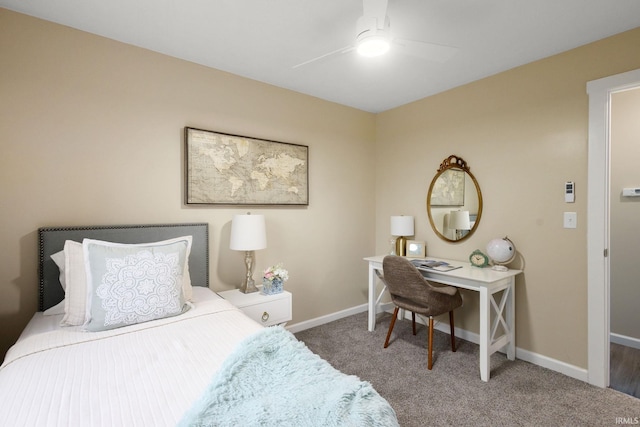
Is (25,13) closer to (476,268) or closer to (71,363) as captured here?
(71,363)

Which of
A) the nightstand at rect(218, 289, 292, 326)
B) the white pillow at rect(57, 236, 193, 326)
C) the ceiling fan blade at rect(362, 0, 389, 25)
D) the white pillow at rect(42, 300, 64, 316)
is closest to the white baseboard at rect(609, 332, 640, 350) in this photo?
the nightstand at rect(218, 289, 292, 326)

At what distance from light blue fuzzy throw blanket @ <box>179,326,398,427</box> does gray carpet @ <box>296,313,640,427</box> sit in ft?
3.60

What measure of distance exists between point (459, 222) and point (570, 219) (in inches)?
34.6

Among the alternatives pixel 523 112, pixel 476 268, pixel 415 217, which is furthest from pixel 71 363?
pixel 523 112

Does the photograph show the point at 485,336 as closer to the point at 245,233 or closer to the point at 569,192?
the point at 569,192

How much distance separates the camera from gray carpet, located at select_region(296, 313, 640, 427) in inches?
72.3

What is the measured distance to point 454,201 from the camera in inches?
119

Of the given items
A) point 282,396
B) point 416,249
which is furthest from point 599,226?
point 282,396

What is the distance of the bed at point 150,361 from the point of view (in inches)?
36.2

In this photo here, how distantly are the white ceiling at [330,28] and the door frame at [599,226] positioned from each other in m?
0.47

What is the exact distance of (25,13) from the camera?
187cm

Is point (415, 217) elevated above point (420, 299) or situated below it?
above

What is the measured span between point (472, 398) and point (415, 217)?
6.02ft

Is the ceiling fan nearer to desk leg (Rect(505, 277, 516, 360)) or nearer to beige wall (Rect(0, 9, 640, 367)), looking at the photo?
beige wall (Rect(0, 9, 640, 367))
